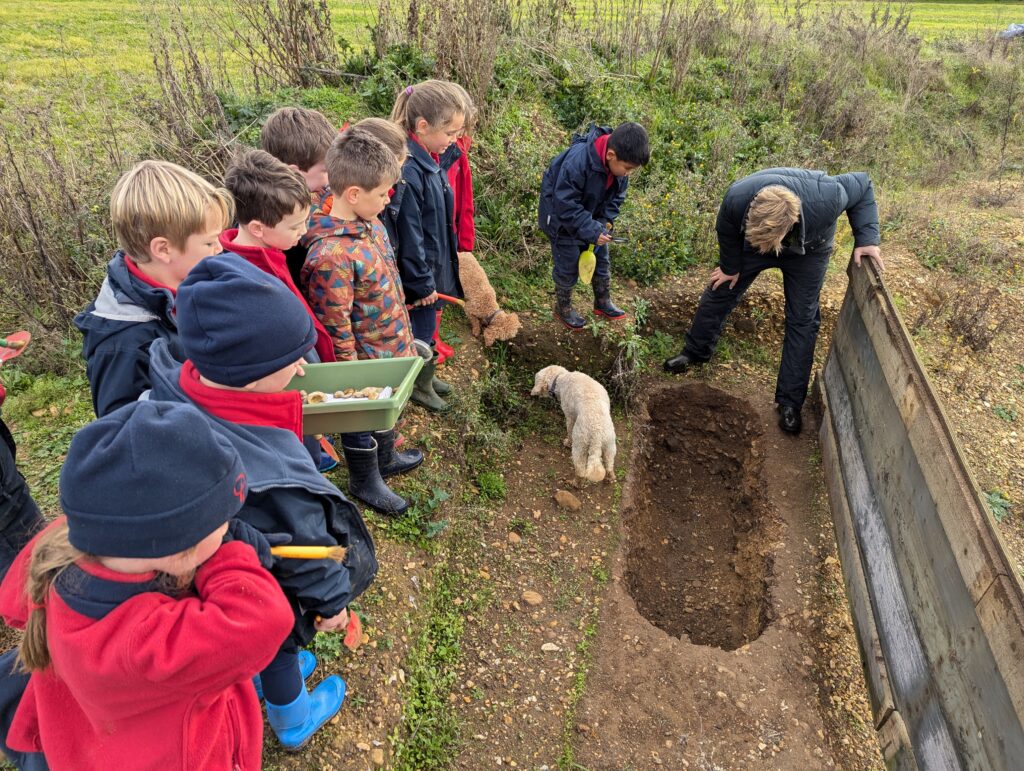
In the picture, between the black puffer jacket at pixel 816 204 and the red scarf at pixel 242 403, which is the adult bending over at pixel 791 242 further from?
the red scarf at pixel 242 403

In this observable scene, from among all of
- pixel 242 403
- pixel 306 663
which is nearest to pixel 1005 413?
pixel 306 663

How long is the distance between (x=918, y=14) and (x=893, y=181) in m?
13.3

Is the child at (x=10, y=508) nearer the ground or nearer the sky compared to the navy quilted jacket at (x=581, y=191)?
nearer the ground

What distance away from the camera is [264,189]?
2.74 metres

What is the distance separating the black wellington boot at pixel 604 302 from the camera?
6.02m

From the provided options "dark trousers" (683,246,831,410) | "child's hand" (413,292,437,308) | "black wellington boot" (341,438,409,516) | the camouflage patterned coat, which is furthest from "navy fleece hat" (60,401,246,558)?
"dark trousers" (683,246,831,410)

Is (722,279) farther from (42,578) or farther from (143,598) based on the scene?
(42,578)

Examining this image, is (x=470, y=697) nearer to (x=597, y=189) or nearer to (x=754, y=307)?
(x=597, y=189)

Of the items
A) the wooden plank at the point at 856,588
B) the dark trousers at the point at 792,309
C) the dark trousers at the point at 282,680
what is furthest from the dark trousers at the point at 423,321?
the wooden plank at the point at 856,588

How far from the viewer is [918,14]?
1866 cm

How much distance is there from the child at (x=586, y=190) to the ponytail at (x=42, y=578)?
172 inches

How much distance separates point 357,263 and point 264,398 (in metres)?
1.37

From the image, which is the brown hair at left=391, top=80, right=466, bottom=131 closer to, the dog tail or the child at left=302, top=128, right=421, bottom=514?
the child at left=302, top=128, right=421, bottom=514

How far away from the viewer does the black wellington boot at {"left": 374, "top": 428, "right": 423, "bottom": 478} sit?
409 centimetres
